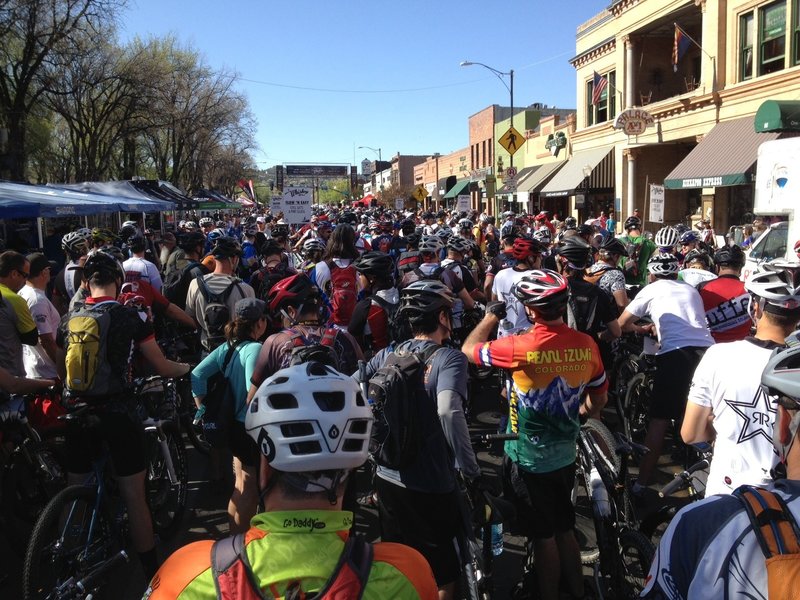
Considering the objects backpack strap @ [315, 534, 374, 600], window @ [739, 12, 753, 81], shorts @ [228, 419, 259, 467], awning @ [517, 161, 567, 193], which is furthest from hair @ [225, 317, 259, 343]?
awning @ [517, 161, 567, 193]

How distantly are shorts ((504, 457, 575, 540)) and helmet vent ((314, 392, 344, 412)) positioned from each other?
83.7 inches

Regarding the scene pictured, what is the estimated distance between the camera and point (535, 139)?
124 feet

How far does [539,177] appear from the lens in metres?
34.7

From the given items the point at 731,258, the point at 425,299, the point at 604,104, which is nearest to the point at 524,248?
the point at 731,258

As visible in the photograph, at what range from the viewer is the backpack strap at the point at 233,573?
1.55 metres

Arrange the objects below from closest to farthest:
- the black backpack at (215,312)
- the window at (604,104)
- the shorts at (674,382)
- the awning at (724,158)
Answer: the shorts at (674,382), the black backpack at (215,312), the awning at (724,158), the window at (604,104)

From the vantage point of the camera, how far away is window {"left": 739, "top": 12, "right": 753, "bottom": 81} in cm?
2102

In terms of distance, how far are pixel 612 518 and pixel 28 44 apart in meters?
25.1

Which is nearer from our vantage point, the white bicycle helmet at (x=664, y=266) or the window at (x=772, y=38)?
the white bicycle helmet at (x=664, y=266)

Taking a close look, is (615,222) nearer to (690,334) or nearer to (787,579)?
(690,334)

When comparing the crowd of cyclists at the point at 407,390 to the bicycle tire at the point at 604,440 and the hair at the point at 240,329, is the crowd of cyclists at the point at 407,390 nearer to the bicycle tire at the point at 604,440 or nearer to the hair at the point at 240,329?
the hair at the point at 240,329

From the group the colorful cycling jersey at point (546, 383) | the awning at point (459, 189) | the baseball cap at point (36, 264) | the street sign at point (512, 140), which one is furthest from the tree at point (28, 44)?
the awning at point (459, 189)

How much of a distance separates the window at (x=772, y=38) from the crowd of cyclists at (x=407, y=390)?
50.4 feet

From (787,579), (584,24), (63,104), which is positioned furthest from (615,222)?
(787,579)
